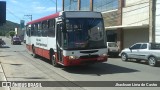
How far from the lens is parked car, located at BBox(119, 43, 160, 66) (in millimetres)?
20609

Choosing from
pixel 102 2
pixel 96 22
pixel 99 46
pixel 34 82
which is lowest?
pixel 34 82

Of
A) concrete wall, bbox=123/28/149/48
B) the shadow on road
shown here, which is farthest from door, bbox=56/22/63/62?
concrete wall, bbox=123/28/149/48

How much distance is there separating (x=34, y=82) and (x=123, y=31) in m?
23.7

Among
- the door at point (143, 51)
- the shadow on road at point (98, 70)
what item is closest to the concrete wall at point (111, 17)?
the door at point (143, 51)

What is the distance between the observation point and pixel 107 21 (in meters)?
39.0

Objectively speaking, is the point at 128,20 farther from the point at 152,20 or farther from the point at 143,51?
the point at 143,51

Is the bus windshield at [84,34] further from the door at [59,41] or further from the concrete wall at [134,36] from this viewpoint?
the concrete wall at [134,36]

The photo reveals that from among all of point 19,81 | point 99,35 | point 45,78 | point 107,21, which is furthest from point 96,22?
point 107,21

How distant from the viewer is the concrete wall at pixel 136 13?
2969 cm

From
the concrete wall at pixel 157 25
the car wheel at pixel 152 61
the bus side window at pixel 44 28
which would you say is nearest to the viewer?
the car wheel at pixel 152 61

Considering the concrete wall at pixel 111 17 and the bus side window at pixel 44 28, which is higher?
the concrete wall at pixel 111 17

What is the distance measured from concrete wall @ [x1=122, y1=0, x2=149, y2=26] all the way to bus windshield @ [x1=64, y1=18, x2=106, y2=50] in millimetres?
13677

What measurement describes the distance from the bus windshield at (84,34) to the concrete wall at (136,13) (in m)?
13.7

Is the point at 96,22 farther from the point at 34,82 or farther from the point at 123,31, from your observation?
the point at 123,31
